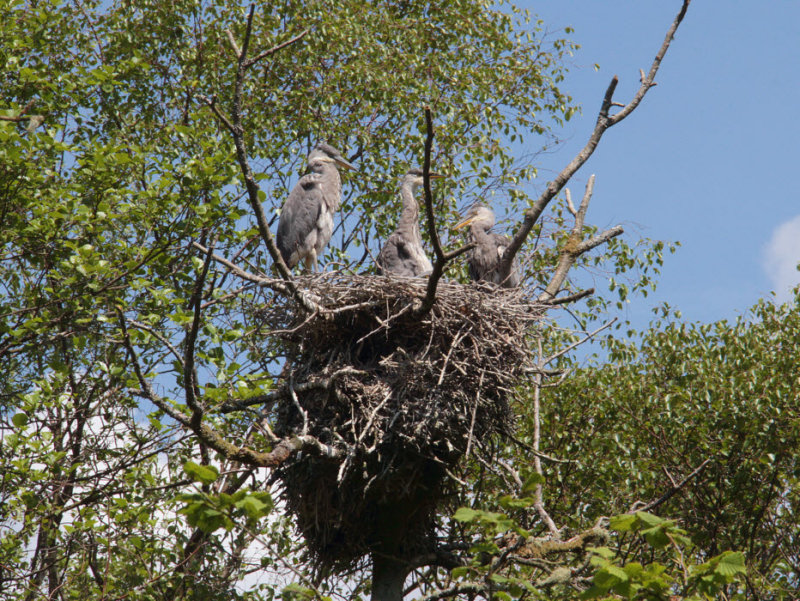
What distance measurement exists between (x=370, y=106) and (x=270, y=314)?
5.56 meters

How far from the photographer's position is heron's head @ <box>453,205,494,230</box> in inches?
316

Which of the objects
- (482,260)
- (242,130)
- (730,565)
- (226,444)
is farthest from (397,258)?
(730,565)

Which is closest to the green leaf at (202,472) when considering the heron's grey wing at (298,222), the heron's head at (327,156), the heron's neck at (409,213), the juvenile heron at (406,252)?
the juvenile heron at (406,252)

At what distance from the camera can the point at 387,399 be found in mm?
4234

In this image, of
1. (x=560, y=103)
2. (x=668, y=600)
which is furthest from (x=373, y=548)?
(x=560, y=103)

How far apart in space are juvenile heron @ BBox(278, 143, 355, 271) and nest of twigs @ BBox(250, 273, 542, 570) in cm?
263

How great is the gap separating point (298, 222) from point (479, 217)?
1769mm

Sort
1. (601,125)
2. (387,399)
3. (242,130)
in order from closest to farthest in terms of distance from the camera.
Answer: (242,130) < (387,399) < (601,125)

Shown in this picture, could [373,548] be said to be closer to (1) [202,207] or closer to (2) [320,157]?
(1) [202,207]

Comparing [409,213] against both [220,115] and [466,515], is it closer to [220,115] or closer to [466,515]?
[220,115]

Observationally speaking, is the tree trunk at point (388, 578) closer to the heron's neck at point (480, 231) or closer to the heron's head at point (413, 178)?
the heron's neck at point (480, 231)

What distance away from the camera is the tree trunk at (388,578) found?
446 centimetres

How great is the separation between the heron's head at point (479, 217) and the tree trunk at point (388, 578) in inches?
163

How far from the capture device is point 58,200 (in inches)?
249
